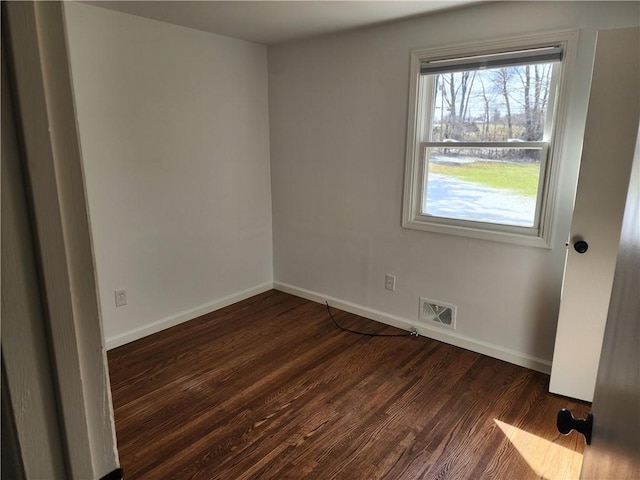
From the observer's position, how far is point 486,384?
2.50m

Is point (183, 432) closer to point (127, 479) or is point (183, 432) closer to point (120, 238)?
point (127, 479)

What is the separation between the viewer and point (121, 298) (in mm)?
2943

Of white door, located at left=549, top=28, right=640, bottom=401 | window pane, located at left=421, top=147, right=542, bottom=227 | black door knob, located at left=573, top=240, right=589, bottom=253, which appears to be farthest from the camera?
window pane, located at left=421, top=147, right=542, bottom=227

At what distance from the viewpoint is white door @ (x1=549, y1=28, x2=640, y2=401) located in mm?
1953

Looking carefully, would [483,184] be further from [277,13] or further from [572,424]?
[572,424]

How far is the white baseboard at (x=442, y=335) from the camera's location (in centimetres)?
267

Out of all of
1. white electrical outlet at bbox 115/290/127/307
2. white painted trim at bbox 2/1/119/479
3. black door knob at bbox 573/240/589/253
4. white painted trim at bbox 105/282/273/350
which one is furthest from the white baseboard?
white painted trim at bbox 2/1/119/479

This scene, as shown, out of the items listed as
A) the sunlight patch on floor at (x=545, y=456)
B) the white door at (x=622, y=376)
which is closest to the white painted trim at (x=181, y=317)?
the sunlight patch on floor at (x=545, y=456)

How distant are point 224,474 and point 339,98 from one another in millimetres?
2630

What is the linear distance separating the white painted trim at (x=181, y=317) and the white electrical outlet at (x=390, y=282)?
1.28 m

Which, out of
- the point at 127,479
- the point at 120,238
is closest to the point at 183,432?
the point at 127,479

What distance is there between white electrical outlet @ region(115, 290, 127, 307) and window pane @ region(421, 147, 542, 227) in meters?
2.23

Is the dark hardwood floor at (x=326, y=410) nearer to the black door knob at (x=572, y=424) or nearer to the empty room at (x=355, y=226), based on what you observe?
the empty room at (x=355, y=226)

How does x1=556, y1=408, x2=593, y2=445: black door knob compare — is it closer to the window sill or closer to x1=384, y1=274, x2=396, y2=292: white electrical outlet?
the window sill
